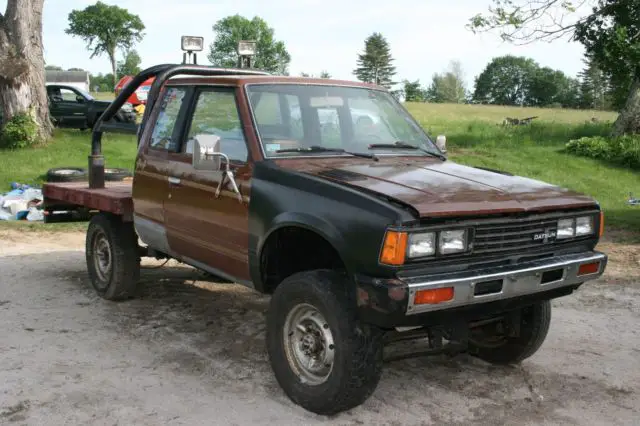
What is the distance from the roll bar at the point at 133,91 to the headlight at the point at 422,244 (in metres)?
3.17

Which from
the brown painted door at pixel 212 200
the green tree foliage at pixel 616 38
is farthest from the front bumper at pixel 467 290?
the green tree foliage at pixel 616 38

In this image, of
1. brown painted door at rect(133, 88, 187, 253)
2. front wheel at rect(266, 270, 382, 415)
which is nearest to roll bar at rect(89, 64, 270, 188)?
brown painted door at rect(133, 88, 187, 253)

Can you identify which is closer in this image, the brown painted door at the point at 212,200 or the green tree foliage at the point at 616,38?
the brown painted door at the point at 212,200

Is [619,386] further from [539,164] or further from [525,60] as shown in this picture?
[525,60]

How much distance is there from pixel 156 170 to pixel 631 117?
17.8 metres

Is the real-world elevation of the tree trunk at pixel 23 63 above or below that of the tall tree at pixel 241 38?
below

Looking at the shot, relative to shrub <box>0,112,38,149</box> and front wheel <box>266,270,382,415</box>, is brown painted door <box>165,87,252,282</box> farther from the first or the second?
shrub <box>0,112,38,149</box>

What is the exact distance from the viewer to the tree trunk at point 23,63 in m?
16.7

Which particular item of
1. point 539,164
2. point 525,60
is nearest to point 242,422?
point 539,164

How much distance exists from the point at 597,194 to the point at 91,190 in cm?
1178

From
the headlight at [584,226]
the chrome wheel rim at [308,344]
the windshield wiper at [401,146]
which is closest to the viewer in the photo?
the chrome wheel rim at [308,344]

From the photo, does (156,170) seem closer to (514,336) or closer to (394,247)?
(394,247)

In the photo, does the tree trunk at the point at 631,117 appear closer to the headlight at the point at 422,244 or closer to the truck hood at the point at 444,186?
the truck hood at the point at 444,186

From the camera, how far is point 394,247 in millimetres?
3584
